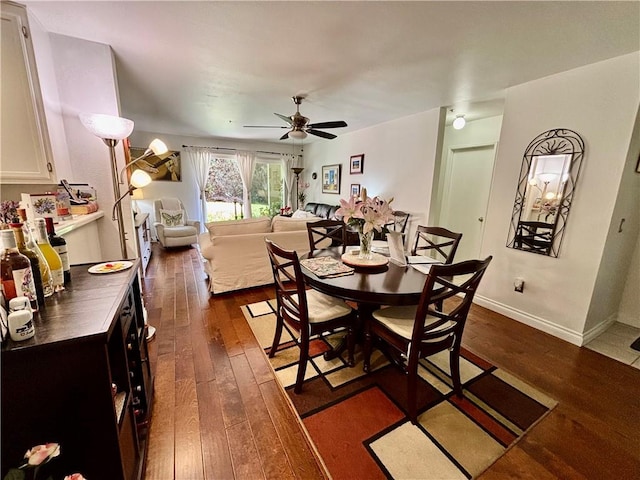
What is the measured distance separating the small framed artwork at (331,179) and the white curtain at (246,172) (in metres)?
1.90

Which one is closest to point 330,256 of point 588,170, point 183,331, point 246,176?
point 183,331

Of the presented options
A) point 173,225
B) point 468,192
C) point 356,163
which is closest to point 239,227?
point 356,163

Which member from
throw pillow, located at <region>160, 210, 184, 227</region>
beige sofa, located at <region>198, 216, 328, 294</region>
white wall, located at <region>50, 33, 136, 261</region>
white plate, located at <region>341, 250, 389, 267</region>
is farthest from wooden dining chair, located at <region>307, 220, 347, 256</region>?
throw pillow, located at <region>160, 210, 184, 227</region>

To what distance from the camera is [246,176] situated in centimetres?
664

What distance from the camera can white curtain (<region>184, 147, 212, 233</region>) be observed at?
19.8 feet

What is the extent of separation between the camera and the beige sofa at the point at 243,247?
3.02 m

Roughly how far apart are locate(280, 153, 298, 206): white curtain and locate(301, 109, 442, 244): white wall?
72.9 inches

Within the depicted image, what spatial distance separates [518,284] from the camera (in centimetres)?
270

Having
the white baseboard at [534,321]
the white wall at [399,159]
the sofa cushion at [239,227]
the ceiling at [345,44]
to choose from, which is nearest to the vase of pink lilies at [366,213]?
the ceiling at [345,44]

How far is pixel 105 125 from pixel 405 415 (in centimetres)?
272

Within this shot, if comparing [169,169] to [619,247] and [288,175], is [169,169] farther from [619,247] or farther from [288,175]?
[619,247]

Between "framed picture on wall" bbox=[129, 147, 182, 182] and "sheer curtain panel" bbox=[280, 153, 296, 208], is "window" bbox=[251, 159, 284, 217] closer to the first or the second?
"sheer curtain panel" bbox=[280, 153, 296, 208]

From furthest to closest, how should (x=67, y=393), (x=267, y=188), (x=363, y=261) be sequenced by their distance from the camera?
(x=267, y=188) < (x=363, y=261) < (x=67, y=393)

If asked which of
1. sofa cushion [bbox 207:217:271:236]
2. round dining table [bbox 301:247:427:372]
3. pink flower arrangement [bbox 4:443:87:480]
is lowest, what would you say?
pink flower arrangement [bbox 4:443:87:480]
